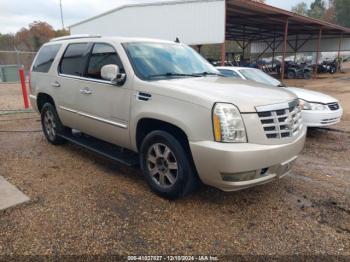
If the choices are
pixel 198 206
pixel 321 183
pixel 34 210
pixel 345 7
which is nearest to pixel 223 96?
pixel 198 206

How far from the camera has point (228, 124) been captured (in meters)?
3.02

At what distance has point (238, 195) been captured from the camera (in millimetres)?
3832

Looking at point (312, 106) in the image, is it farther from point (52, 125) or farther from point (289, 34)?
point (289, 34)

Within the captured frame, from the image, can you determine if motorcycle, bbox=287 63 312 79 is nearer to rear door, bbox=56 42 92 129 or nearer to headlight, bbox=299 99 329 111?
headlight, bbox=299 99 329 111

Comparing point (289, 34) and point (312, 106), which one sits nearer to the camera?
point (312, 106)

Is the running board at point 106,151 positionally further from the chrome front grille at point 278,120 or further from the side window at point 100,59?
the chrome front grille at point 278,120

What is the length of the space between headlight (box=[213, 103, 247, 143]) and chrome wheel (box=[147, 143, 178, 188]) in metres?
0.67

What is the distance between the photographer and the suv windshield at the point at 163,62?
12.8 feet

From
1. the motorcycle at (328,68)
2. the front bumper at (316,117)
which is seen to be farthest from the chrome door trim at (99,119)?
the motorcycle at (328,68)

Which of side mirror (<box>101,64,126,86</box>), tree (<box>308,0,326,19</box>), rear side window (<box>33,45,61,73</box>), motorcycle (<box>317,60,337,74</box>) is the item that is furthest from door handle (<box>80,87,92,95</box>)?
tree (<box>308,0,326,19</box>)

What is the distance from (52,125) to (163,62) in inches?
110

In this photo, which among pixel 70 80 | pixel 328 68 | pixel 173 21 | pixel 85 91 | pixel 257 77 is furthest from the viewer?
pixel 328 68

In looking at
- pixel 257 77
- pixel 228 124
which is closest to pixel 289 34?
pixel 257 77

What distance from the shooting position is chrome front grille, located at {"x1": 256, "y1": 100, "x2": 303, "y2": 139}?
3.16 m
